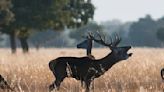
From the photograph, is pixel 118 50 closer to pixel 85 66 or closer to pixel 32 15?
pixel 85 66

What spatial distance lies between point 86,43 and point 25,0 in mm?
34116

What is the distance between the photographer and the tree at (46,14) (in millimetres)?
42844

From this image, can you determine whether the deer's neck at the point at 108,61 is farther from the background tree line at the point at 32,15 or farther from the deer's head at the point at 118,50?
the background tree line at the point at 32,15

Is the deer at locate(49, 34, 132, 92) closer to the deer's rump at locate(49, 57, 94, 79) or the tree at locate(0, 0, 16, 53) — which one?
the deer's rump at locate(49, 57, 94, 79)

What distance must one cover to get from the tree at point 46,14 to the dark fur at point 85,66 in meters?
33.5

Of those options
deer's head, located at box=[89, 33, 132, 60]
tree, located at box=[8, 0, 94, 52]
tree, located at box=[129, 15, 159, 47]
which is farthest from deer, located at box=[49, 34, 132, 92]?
tree, located at box=[129, 15, 159, 47]

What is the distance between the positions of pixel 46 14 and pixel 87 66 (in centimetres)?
3438

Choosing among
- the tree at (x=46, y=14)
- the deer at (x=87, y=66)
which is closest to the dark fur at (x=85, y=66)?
the deer at (x=87, y=66)

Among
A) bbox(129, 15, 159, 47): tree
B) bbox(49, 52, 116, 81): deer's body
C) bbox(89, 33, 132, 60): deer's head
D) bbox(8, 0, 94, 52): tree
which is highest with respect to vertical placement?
bbox(89, 33, 132, 60): deer's head

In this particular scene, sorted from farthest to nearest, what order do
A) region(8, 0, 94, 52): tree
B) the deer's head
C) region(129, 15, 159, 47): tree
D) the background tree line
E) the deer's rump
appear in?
region(129, 15, 159, 47): tree < region(8, 0, 94, 52): tree < the background tree line < the deer's rump < the deer's head

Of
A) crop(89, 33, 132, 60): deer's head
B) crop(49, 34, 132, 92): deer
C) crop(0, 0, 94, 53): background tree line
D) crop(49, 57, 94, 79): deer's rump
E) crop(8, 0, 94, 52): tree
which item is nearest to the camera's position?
crop(89, 33, 132, 60): deer's head

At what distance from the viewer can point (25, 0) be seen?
43.3 meters

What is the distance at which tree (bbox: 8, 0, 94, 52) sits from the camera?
42.8 meters

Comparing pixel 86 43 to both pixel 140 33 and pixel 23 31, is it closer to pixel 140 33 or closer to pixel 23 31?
pixel 23 31
